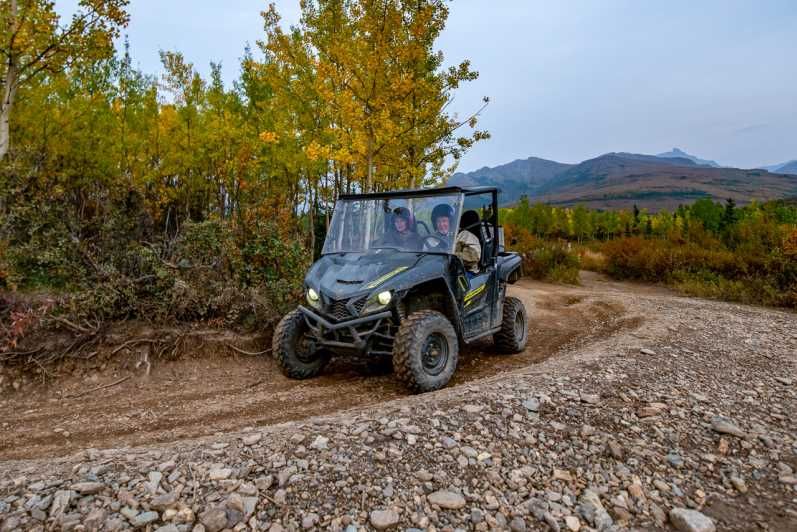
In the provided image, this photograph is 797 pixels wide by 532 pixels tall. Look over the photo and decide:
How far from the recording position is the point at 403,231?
5.41 metres

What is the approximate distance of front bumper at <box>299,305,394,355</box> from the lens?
455 cm

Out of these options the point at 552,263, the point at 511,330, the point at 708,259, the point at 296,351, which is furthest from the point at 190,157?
the point at 708,259

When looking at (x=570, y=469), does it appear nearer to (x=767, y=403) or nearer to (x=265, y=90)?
(x=767, y=403)

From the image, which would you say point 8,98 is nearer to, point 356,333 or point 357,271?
point 357,271

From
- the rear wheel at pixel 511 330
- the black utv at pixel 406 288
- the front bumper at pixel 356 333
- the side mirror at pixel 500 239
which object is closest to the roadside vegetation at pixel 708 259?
the rear wheel at pixel 511 330

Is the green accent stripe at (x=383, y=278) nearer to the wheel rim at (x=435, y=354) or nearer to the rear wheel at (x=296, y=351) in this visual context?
the wheel rim at (x=435, y=354)

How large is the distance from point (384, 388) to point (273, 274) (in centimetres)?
324

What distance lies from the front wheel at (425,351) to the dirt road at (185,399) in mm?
339

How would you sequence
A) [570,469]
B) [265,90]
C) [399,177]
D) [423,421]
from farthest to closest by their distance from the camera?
[265,90], [399,177], [423,421], [570,469]

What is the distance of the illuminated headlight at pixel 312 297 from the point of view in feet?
16.1

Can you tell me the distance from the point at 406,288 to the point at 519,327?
2705 millimetres

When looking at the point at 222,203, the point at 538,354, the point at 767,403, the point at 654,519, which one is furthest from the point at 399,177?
the point at 654,519

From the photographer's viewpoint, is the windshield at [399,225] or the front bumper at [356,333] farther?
the windshield at [399,225]

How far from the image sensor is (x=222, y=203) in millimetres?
10570
